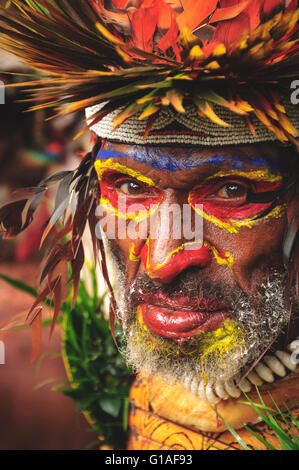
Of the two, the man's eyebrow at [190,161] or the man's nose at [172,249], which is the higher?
the man's eyebrow at [190,161]

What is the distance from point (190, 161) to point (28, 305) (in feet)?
2.67

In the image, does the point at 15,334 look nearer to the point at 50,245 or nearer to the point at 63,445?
the point at 63,445

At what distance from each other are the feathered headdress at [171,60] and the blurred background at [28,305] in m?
0.49

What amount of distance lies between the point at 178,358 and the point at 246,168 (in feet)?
1.79

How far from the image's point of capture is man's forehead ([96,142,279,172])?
121 centimetres

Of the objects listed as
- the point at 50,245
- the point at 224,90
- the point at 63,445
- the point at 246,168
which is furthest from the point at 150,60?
the point at 63,445

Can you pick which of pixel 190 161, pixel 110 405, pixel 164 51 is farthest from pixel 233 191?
pixel 110 405

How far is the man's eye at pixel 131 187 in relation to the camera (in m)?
1.34

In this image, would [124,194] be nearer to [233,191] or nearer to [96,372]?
[233,191]

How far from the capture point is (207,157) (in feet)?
3.99

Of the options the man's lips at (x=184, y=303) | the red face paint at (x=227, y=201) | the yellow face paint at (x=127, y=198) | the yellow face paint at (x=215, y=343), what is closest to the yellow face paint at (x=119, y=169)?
the yellow face paint at (x=127, y=198)

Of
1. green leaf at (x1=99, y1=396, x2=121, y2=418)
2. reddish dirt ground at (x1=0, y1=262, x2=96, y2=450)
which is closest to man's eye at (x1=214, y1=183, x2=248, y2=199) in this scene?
green leaf at (x1=99, y1=396, x2=121, y2=418)

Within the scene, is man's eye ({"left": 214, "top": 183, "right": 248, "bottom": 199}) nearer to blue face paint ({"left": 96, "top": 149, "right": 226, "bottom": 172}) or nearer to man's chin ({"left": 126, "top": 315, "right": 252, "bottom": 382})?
blue face paint ({"left": 96, "top": 149, "right": 226, "bottom": 172})

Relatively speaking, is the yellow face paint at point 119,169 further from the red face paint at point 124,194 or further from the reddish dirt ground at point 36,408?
the reddish dirt ground at point 36,408
